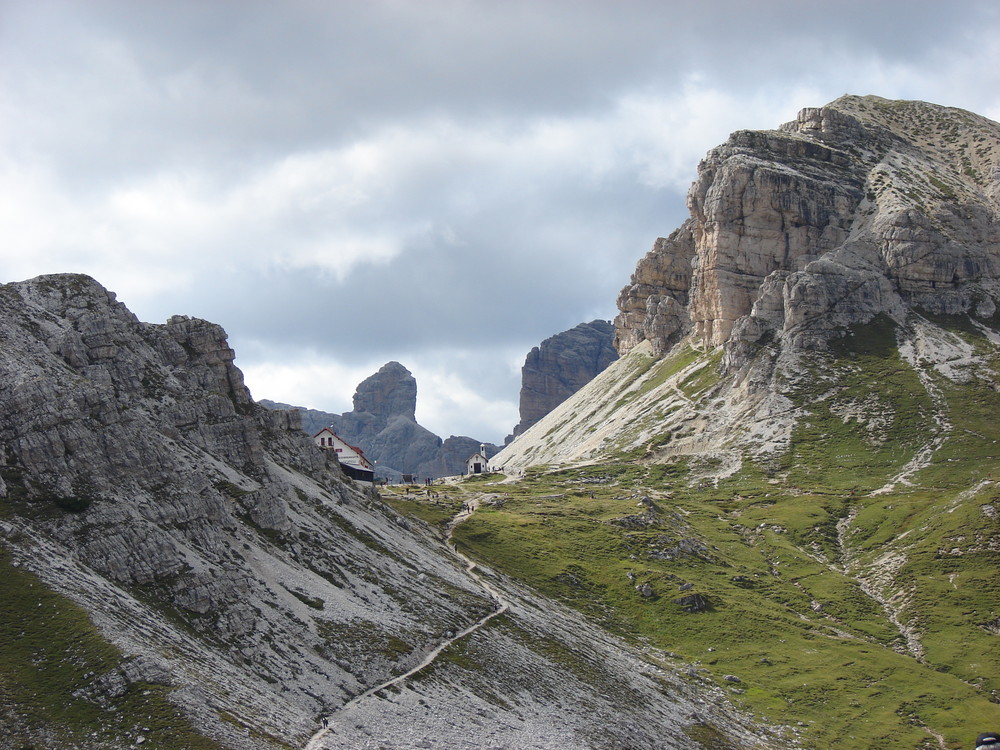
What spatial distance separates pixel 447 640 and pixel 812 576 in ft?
254

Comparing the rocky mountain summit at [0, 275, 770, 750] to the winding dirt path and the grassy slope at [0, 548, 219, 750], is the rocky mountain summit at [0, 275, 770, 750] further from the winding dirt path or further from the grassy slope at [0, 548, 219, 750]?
→ the winding dirt path

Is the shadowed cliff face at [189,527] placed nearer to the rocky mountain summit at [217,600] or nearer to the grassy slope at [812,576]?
the rocky mountain summit at [217,600]

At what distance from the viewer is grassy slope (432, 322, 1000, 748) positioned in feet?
346

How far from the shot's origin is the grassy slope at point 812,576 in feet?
346

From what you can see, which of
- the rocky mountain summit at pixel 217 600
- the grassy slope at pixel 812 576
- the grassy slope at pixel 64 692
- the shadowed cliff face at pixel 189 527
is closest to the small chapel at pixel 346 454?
the grassy slope at pixel 812 576

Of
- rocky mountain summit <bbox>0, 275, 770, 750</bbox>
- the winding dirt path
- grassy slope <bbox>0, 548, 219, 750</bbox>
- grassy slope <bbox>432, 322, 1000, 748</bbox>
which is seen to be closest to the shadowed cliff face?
rocky mountain summit <bbox>0, 275, 770, 750</bbox>

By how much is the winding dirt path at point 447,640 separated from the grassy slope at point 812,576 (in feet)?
14.6

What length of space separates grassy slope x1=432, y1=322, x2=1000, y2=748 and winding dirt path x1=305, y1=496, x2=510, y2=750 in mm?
4436

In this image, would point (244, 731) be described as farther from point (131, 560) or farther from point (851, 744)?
point (851, 744)

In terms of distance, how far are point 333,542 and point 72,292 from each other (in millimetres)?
36126

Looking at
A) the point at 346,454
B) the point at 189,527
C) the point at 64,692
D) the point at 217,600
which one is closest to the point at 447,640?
the point at 217,600

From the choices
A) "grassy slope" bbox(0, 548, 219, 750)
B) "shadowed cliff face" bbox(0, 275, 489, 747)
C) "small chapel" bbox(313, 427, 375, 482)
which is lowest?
"grassy slope" bbox(0, 548, 219, 750)

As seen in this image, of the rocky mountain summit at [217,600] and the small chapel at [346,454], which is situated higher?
the small chapel at [346,454]

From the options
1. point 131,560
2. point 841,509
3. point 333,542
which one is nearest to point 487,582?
point 333,542
